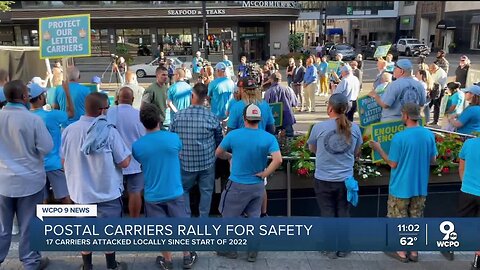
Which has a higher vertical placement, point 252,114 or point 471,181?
point 252,114

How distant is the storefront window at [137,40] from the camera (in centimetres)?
3384

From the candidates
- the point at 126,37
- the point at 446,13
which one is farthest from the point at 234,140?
the point at 446,13

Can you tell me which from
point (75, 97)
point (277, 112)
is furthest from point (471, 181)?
point (75, 97)

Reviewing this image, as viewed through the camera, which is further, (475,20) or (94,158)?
(475,20)

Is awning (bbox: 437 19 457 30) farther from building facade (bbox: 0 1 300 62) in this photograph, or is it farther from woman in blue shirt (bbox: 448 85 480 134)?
woman in blue shirt (bbox: 448 85 480 134)

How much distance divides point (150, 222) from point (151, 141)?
0.73 metres

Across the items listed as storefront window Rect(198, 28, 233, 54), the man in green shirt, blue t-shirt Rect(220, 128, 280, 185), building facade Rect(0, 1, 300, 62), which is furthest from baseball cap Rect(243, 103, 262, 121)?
storefront window Rect(198, 28, 233, 54)

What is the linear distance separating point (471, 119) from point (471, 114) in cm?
7

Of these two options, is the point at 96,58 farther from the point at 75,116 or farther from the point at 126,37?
the point at 75,116

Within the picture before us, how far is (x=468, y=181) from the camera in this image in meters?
3.76

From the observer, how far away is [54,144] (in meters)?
4.28

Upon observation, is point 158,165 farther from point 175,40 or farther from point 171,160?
point 175,40

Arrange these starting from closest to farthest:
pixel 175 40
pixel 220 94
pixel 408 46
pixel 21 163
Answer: pixel 21 163 → pixel 220 94 → pixel 175 40 → pixel 408 46

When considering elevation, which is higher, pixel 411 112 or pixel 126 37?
pixel 126 37
